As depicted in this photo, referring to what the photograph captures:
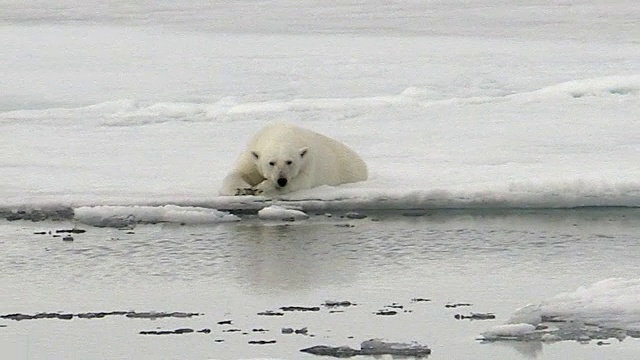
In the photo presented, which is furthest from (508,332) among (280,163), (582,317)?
(280,163)

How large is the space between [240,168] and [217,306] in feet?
8.11

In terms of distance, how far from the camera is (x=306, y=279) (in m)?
5.30

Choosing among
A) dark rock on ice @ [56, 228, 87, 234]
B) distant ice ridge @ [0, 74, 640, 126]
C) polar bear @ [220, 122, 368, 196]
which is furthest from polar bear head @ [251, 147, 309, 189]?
distant ice ridge @ [0, 74, 640, 126]

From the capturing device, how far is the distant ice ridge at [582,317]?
431 centimetres

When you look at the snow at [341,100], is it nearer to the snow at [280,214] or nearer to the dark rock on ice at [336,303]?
the snow at [280,214]

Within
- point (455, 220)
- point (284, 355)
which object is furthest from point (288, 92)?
point (284, 355)

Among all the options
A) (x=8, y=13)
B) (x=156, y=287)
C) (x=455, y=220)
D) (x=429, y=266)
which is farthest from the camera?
(x=8, y=13)

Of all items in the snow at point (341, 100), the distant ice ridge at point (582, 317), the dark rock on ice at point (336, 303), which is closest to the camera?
the distant ice ridge at point (582, 317)

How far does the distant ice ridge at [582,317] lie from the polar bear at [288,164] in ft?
8.42

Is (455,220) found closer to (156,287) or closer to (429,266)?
(429,266)

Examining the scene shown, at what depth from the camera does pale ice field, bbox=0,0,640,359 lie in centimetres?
455

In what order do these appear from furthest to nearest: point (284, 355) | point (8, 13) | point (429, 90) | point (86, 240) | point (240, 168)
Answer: point (8, 13), point (429, 90), point (240, 168), point (86, 240), point (284, 355)

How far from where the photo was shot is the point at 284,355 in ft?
13.6

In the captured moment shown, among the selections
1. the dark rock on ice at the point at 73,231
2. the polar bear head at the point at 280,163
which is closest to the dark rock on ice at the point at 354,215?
the polar bear head at the point at 280,163
